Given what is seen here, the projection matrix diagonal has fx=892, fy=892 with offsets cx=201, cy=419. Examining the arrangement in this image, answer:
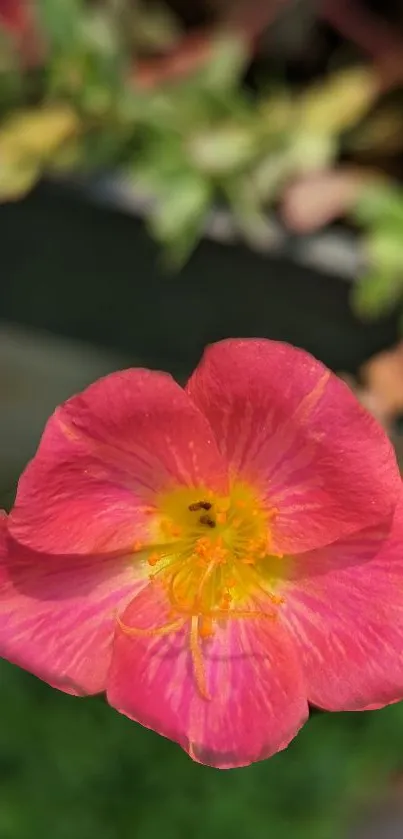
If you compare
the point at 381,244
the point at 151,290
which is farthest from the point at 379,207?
the point at 151,290

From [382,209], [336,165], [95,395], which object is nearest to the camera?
[95,395]

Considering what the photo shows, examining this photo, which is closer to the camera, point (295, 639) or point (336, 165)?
point (295, 639)

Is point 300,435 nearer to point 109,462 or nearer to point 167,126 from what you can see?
point 109,462

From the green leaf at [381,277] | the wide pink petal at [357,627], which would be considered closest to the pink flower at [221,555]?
the wide pink petal at [357,627]

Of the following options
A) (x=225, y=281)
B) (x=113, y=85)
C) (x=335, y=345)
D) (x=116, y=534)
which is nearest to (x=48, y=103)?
(x=113, y=85)

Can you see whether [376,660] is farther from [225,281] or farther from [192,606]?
[225,281]

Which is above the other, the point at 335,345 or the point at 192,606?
the point at 335,345

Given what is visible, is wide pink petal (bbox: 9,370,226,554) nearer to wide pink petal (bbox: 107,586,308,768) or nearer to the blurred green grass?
wide pink petal (bbox: 107,586,308,768)

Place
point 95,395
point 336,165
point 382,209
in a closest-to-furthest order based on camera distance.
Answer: point 95,395, point 382,209, point 336,165
